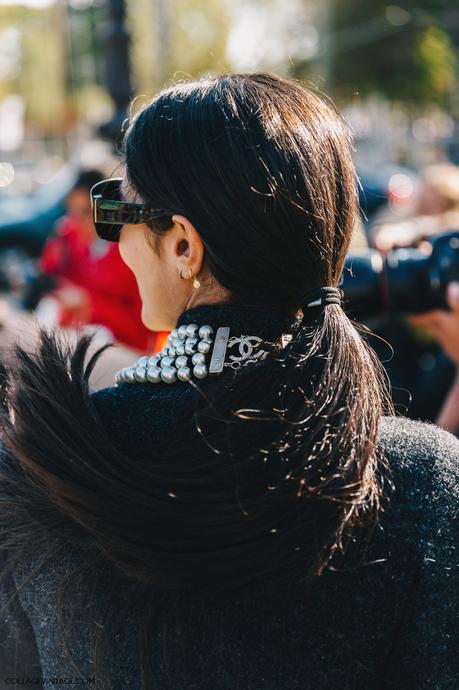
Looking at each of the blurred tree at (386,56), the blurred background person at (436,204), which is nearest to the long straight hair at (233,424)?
the blurred background person at (436,204)

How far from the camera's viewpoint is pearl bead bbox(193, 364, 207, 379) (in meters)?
1.23

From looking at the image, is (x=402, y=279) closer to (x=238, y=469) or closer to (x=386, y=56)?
(x=238, y=469)

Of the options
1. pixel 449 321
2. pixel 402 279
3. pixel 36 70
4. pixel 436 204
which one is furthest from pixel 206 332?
pixel 36 70

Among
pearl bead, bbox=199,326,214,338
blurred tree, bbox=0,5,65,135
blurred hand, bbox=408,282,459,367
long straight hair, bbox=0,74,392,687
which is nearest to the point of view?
long straight hair, bbox=0,74,392,687

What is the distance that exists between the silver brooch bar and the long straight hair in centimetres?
3

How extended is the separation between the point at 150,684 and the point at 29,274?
4.08m

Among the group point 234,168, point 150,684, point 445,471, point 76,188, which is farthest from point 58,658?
point 76,188

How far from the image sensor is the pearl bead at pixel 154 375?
4.12ft

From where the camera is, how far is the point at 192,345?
125cm

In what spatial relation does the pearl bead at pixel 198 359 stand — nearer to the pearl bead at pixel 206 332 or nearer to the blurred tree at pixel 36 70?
the pearl bead at pixel 206 332

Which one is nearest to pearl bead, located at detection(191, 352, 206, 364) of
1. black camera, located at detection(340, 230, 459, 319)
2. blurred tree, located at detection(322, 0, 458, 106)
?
black camera, located at detection(340, 230, 459, 319)

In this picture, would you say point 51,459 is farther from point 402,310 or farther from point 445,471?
point 402,310

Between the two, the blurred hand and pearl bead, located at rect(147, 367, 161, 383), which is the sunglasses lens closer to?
pearl bead, located at rect(147, 367, 161, 383)

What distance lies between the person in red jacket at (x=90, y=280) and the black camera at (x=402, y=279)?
4.87 feet
